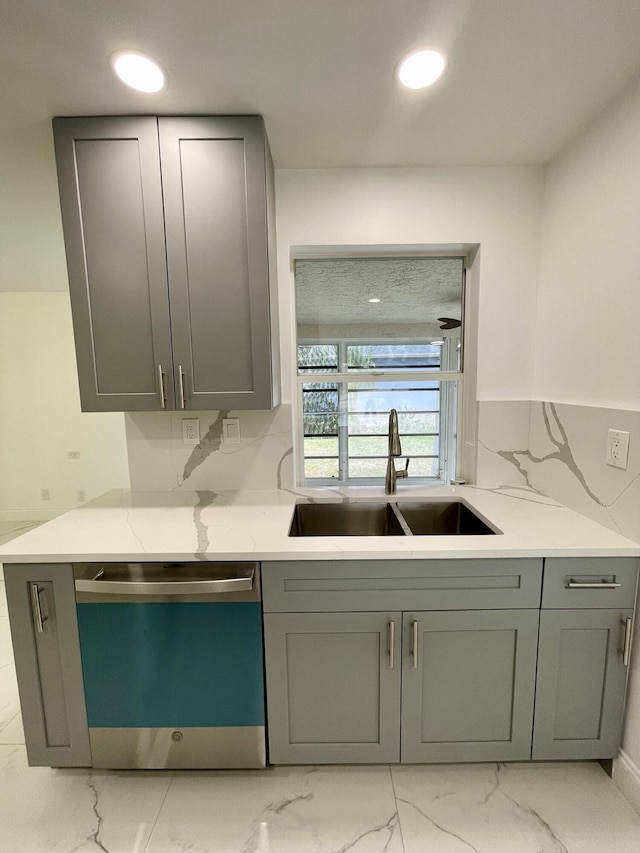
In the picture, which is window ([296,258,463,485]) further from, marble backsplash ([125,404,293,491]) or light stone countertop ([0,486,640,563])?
light stone countertop ([0,486,640,563])

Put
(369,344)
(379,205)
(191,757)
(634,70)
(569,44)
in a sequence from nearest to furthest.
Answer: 1. (569,44)
2. (634,70)
3. (191,757)
4. (379,205)
5. (369,344)

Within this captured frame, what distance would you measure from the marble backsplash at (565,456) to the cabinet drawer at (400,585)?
0.42 metres

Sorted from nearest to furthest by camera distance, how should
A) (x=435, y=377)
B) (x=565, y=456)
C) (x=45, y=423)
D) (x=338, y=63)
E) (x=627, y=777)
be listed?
(x=338, y=63)
(x=627, y=777)
(x=565, y=456)
(x=435, y=377)
(x=45, y=423)

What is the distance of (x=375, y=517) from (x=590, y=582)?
0.85 meters

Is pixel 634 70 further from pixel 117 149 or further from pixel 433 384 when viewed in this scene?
pixel 117 149

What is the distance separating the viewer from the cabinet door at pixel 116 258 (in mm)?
1360

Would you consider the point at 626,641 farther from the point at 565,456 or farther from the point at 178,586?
the point at 178,586

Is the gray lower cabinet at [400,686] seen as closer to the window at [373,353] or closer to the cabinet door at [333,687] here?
the cabinet door at [333,687]

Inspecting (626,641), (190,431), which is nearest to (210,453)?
(190,431)

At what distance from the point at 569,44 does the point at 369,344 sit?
1225 millimetres

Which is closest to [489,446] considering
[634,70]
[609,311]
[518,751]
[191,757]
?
[609,311]

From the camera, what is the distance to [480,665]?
49.0 inches

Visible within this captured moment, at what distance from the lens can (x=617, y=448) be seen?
1294 mm

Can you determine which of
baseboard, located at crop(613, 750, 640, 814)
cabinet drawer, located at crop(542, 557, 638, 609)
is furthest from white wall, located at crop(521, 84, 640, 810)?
cabinet drawer, located at crop(542, 557, 638, 609)
